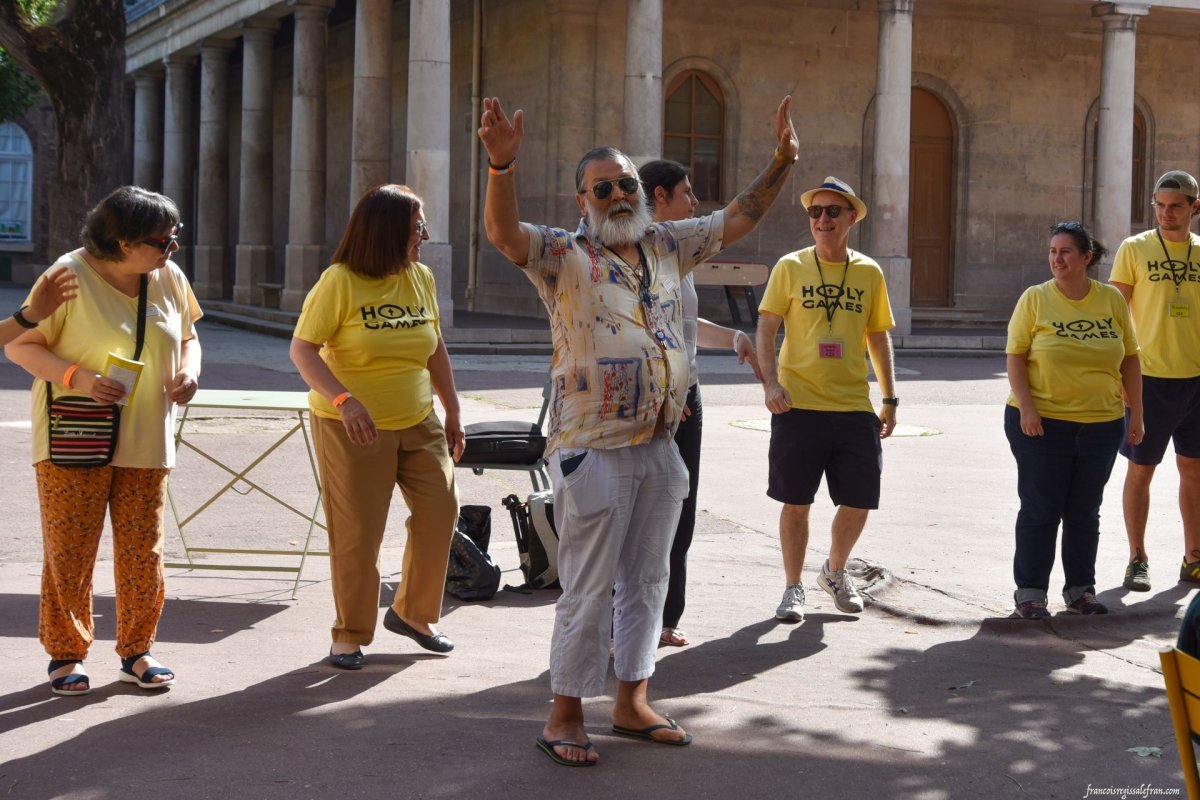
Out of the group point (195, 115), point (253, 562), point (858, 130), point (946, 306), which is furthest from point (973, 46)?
point (253, 562)

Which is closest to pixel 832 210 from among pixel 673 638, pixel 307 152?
pixel 673 638

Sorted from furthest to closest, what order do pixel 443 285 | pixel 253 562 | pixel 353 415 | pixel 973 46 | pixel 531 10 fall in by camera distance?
pixel 973 46
pixel 531 10
pixel 443 285
pixel 253 562
pixel 353 415

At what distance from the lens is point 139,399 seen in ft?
16.0

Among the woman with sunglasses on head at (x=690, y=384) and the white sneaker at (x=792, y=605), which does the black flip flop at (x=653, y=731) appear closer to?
the woman with sunglasses on head at (x=690, y=384)

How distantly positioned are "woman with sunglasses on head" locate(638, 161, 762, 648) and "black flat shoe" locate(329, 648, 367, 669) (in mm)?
1063

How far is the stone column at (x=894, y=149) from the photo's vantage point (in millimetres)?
21953

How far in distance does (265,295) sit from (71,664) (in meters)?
21.4

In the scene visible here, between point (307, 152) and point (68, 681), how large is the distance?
20404 mm

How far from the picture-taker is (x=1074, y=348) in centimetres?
625

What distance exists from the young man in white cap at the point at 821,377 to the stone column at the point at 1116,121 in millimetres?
18499

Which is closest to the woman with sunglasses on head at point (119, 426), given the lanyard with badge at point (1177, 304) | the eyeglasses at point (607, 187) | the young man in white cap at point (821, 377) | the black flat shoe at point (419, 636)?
the black flat shoe at point (419, 636)

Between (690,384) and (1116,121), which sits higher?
(1116,121)

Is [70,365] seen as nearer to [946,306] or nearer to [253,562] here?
[253,562]

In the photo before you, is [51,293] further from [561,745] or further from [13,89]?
[13,89]
